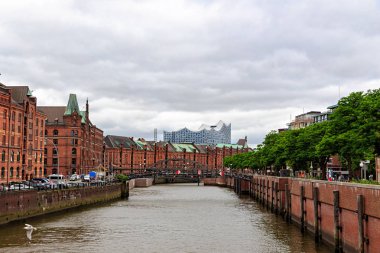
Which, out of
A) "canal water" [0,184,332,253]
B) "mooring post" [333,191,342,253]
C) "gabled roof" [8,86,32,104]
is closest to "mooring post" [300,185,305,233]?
"canal water" [0,184,332,253]

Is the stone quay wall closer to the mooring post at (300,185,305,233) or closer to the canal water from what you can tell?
the mooring post at (300,185,305,233)

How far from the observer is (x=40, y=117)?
11700 centimetres

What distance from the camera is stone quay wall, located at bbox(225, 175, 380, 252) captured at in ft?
107

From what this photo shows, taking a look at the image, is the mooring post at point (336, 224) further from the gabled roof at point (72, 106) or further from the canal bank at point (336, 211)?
the gabled roof at point (72, 106)

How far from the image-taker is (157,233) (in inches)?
2073

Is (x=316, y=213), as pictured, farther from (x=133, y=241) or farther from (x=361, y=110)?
(x=133, y=241)

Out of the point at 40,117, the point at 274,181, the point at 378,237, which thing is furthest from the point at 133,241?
the point at 40,117

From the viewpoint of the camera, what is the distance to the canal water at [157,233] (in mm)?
43469

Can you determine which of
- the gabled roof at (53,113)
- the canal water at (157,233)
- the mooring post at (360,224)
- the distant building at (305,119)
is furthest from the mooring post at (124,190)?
the mooring post at (360,224)

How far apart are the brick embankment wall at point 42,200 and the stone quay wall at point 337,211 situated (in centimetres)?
3102

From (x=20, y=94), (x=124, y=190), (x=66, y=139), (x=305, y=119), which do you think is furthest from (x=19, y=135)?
(x=305, y=119)

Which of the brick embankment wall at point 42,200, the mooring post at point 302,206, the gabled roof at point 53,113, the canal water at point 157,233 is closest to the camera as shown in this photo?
the canal water at point 157,233

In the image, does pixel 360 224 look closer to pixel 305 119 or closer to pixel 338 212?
pixel 338 212

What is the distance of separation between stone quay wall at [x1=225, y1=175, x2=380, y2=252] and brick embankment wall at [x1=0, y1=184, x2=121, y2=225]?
1221 inches
